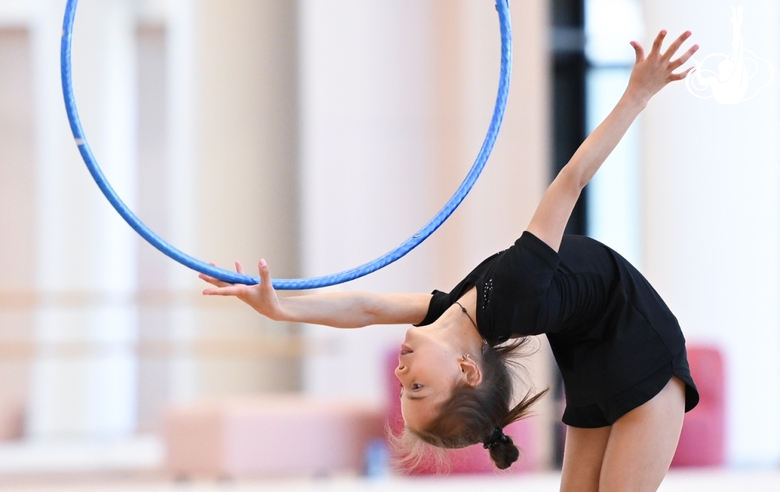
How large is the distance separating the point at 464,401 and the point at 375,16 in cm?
337

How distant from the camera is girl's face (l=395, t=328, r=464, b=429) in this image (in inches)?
64.8

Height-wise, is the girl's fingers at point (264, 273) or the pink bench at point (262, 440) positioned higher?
the girl's fingers at point (264, 273)

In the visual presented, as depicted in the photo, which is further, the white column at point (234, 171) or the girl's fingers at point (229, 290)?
the white column at point (234, 171)

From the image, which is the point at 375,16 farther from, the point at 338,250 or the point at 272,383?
the point at 272,383

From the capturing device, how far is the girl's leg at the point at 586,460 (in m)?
1.76

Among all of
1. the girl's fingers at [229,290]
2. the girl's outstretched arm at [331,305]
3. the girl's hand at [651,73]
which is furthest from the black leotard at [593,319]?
the girl's fingers at [229,290]

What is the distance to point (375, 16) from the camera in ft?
15.4

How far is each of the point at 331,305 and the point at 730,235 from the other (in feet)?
10.3

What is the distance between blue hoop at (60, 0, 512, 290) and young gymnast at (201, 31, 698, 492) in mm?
39

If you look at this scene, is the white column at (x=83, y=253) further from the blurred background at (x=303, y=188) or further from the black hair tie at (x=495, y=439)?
the black hair tie at (x=495, y=439)

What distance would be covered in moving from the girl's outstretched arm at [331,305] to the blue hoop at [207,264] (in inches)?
1.0

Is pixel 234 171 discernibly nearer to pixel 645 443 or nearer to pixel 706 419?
pixel 706 419

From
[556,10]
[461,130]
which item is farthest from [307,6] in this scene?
[556,10]

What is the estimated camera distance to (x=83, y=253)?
15.5 ft
